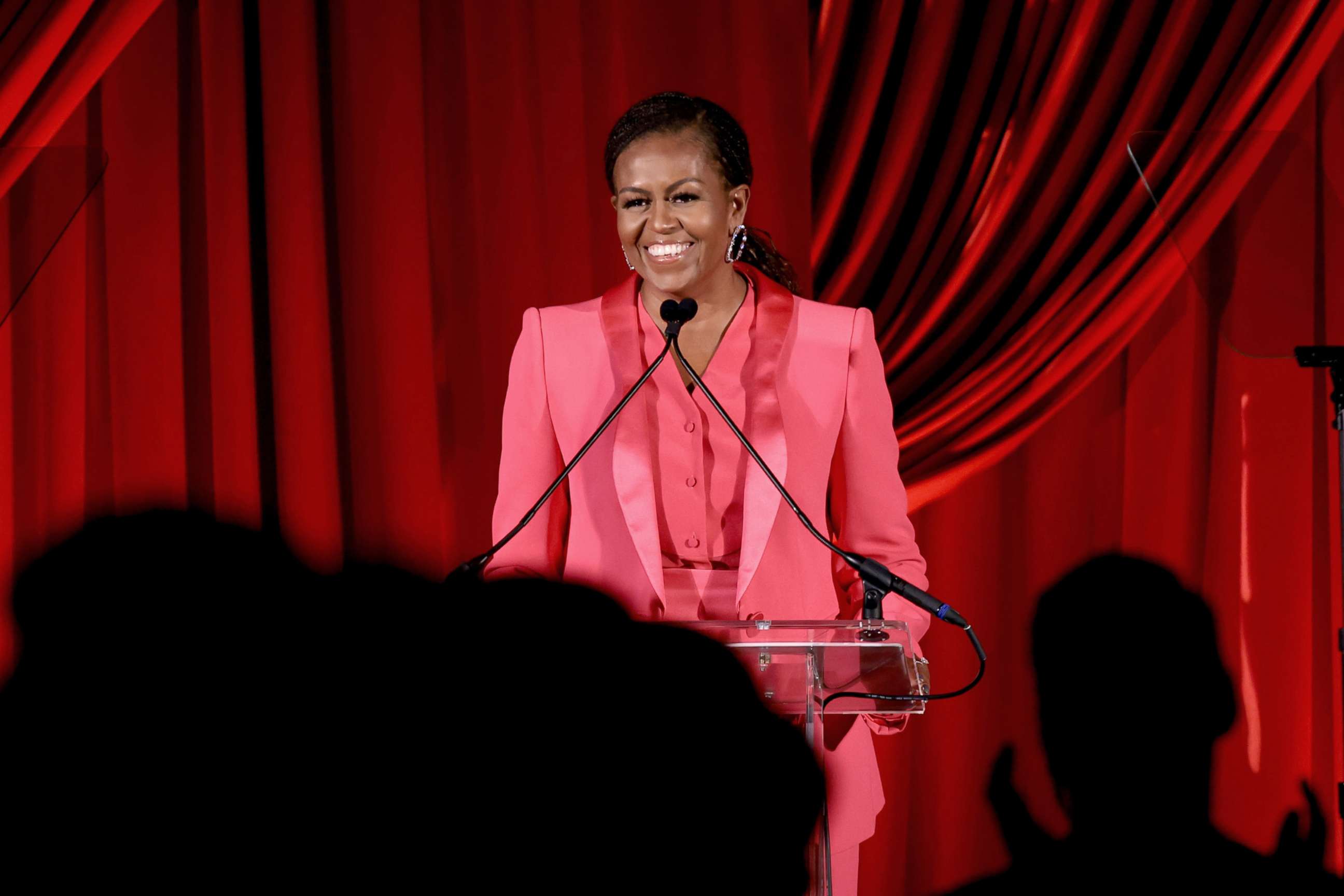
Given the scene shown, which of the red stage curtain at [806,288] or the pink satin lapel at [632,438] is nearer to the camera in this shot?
the pink satin lapel at [632,438]

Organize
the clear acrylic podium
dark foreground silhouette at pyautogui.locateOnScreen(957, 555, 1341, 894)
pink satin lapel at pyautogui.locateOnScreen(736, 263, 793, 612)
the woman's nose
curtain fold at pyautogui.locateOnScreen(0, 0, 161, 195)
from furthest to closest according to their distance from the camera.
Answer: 1. dark foreground silhouette at pyautogui.locateOnScreen(957, 555, 1341, 894)
2. curtain fold at pyautogui.locateOnScreen(0, 0, 161, 195)
3. the woman's nose
4. pink satin lapel at pyautogui.locateOnScreen(736, 263, 793, 612)
5. the clear acrylic podium

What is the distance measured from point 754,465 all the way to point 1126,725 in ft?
4.46

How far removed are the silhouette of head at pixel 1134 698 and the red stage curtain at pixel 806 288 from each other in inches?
1.8

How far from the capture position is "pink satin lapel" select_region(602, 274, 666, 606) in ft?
5.82

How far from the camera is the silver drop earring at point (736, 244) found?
77.2 inches

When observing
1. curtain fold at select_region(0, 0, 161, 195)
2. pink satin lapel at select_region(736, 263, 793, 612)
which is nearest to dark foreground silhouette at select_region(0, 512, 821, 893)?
pink satin lapel at select_region(736, 263, 793, 612)

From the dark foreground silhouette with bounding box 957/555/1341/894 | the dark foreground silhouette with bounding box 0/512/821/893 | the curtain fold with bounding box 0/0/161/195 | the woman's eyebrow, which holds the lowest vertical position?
the dark foreground silhouette with bounding box 957/555/1341/894

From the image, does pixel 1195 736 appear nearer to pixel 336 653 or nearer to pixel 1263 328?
pixel 1263 328

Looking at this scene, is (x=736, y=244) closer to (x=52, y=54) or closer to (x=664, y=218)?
(x=664, y=218)

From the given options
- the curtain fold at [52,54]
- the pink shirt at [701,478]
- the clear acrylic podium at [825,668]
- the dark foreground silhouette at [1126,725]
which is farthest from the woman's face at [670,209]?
the dark foreground silhouette at [1126,725]

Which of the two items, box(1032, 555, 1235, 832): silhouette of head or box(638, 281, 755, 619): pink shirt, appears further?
box(1032, 555, 1235, 832): silhouette of head

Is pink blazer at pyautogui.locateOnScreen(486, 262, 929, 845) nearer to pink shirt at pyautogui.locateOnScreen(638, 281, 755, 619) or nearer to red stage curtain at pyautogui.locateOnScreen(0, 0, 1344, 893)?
pink shirt at pyautogui.locateOnScreen(638, 281, 755, 619)

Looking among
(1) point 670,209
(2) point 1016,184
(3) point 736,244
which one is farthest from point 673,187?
(2) point 1016,184

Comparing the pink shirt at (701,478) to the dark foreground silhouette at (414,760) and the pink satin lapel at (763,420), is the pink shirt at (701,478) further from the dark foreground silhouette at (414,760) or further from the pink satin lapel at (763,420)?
the dark foreground silhouette at (414,760)
